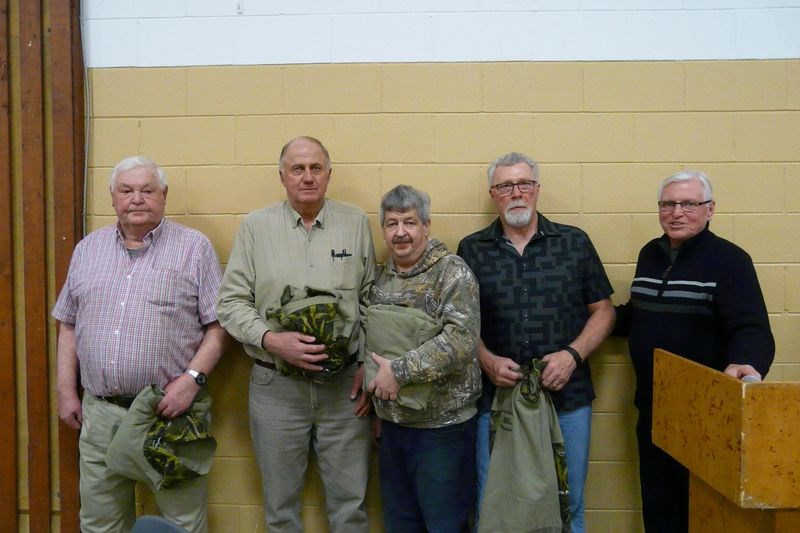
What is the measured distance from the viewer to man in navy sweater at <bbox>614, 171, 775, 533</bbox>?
2.06 meters

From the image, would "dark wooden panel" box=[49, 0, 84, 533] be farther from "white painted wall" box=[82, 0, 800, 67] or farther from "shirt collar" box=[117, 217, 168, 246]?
"shirt collar" box=[117, 217, 168, 246]

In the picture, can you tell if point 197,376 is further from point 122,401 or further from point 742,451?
point 742,451

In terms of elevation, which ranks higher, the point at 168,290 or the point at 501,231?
the point at 501,231

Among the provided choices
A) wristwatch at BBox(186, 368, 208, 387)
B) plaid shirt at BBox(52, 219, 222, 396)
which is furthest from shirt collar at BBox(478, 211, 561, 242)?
wristwatch at BBox(186, 368, 208, 387)

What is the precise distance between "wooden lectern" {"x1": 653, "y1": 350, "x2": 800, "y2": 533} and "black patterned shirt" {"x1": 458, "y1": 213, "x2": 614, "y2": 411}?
1.87ft

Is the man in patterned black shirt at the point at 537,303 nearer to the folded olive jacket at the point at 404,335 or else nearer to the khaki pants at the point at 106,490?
the folded olive jacket at the point at 404,335

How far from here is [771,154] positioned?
100 inches

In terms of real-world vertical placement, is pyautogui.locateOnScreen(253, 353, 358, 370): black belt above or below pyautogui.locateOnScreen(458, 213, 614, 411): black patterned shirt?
below

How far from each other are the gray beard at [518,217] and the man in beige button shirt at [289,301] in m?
0.58

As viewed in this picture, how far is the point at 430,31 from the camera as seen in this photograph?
2584 millimetres

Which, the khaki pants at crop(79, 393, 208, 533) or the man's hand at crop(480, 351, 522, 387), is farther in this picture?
the khaki pants at crop(79, 393, 208, 533)

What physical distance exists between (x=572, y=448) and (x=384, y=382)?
33.6 inches

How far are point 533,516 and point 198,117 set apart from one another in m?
2.17

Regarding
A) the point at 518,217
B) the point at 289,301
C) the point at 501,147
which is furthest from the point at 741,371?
the point at 289,301
